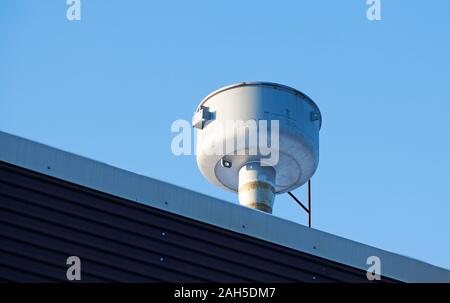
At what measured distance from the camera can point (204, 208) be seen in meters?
10.4

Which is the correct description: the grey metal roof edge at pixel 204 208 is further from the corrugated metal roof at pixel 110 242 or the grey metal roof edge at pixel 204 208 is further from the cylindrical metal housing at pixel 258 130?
the cylindrical metal housing at pixel 258 130

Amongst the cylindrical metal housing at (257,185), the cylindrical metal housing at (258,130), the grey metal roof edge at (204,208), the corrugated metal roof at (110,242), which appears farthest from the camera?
the cylindrical metal housing at (257,185)

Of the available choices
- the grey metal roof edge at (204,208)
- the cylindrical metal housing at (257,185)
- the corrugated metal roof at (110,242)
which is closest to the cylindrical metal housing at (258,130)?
the cylindrical metal housing at (257,185)

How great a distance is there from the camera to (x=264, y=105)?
15477 mm

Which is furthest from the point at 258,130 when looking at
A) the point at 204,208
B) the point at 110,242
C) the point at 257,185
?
the point at 110,242

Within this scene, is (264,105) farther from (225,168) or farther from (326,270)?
(326,270)

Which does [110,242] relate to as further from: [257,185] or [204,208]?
[257,185]

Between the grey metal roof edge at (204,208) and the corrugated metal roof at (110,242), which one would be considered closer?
the corrugated metal roof at (110,242)

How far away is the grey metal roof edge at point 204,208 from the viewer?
384 inches

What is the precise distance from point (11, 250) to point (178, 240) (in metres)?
1.96

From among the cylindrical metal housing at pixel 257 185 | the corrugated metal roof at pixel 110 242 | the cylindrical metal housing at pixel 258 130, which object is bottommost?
the corrugated metal roof at pixel 110 242

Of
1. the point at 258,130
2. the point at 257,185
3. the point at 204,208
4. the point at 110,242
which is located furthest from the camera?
the point at 257,185
